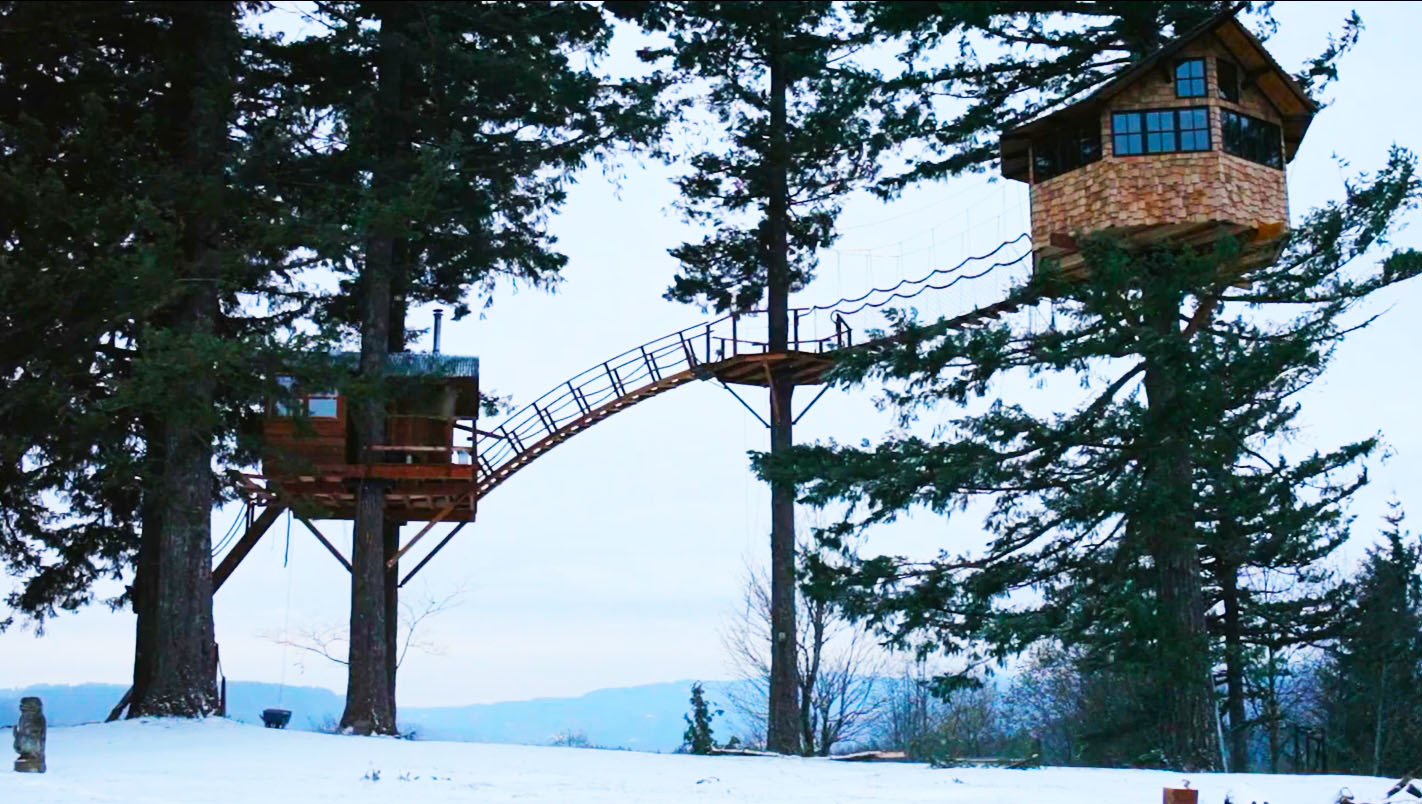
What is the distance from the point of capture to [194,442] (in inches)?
877

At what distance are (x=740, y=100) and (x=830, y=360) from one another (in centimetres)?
531

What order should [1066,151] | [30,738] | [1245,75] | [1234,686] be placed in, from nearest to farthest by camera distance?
1. [30,738]
2. [1245,75]
3. [1066,151]
4. [1234,686]

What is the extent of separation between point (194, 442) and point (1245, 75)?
17560 mm

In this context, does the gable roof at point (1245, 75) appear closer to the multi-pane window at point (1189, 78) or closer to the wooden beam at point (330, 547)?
the multi-pane window at point (1189, 78)

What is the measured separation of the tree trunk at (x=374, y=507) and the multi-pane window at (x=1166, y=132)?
38.0 feet

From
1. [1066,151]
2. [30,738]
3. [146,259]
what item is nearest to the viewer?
[30,738]

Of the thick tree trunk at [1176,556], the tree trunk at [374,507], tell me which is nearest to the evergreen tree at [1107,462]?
the thick tree trunk at [1176,556]

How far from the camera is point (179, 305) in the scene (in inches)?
906

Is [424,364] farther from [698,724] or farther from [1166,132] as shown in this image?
[1166,132]

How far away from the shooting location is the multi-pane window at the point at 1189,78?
24.9m

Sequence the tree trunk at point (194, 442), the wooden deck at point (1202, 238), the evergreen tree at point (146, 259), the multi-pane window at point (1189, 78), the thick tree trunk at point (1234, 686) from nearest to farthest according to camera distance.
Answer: the evergreen tree at point (146, 259)
the tree trunk at point (194, 442)
the wooden deck at point (1202, 238)
the multi-pane window at point (1189, 78)
the thick tree trunk at point (1234, 686)

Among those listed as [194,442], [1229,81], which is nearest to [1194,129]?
[1229,81]

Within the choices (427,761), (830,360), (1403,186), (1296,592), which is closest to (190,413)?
(427,761)

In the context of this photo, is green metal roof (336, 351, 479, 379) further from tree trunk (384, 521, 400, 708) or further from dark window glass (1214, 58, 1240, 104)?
dark window glass (1214, 58, 1240, 104)
